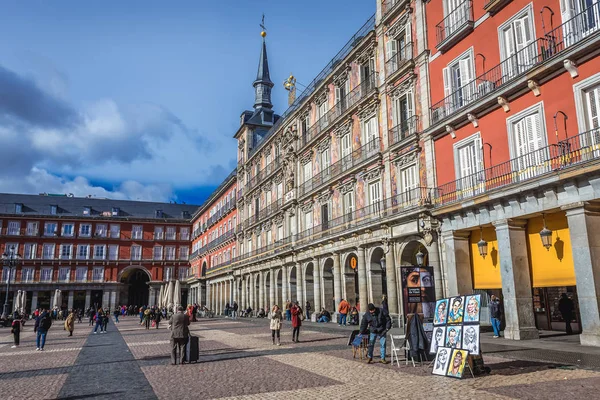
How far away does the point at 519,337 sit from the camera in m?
15.1

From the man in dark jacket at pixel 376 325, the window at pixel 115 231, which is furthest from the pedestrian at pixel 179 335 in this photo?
the window at pixel 115 231

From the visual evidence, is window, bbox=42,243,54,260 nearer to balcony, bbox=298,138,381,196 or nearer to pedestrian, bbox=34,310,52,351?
balcony, bbox=298,138,381,196

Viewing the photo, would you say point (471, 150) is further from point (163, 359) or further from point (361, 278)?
point (163, 359)

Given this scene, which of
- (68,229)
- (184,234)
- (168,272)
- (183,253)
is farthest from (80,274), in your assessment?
(184,234)

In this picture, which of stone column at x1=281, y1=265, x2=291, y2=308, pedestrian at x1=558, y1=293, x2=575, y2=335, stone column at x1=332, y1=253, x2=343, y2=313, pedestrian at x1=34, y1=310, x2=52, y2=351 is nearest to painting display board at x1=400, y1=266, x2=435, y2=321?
pedestrian at x1=558, y1=293, x2=575, y2=335

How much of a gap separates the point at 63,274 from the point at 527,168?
68.4 metres

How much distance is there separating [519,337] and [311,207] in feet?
63.2

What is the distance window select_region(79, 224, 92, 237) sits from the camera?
71.2 meters

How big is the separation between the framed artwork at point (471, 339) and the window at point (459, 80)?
37.8ft

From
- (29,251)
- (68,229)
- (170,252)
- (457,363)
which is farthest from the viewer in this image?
(170,252)

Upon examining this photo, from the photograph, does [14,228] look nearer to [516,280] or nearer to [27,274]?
[27,274]

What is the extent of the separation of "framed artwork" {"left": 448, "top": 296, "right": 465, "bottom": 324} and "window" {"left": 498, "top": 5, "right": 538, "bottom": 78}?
9298 mm

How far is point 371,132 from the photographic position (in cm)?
2614

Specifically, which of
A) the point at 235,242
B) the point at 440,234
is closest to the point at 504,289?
the point at 440,234
